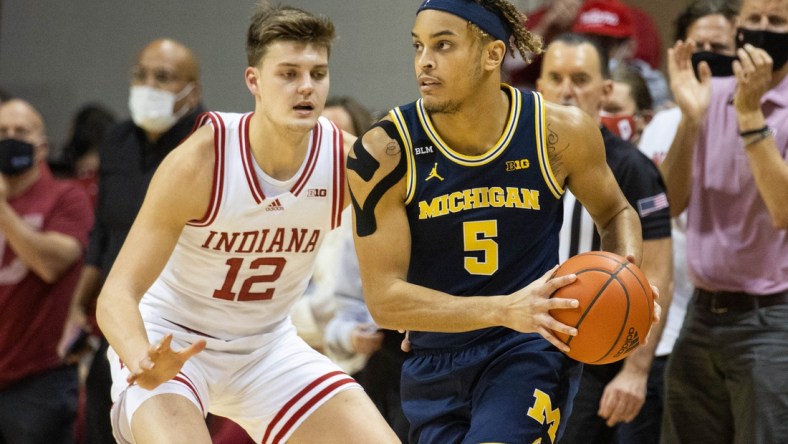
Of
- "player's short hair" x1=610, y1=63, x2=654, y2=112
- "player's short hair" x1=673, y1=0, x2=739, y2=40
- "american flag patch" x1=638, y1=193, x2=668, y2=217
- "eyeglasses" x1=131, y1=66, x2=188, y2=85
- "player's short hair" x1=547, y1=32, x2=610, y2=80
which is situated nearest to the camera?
"american flag patch" x1=638, y1=193, x2=668, y2=217

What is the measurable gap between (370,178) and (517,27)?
86 cm

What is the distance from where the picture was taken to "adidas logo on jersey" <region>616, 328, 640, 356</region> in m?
3.95

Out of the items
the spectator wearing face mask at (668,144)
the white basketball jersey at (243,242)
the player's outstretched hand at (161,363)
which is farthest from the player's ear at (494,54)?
the spectator wearing face mask at (668,144)

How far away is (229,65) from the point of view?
10336 mm

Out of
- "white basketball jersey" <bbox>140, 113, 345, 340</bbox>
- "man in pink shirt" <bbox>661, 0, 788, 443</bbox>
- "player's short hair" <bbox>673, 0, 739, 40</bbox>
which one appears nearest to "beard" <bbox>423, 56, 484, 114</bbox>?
"white basketball jersey" <bbox>140, 113, 345, 340</bbox>

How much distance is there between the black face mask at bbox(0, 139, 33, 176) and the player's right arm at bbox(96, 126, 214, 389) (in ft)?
9.91

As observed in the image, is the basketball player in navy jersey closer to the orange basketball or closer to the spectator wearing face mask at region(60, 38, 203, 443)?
the orange basketball

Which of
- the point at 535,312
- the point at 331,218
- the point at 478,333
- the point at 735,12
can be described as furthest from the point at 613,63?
the point at 535,312

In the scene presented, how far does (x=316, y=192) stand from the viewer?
521 centimetres

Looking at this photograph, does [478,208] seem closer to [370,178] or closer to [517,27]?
[370,178]

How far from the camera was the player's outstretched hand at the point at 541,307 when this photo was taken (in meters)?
3.79

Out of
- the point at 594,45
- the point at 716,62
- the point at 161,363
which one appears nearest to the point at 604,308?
the point at 161,363

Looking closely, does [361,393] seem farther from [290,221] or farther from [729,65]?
[729,65]

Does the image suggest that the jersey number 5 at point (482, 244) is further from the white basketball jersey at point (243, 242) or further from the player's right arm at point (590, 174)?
the white basketball jersey at point (243, 242)
